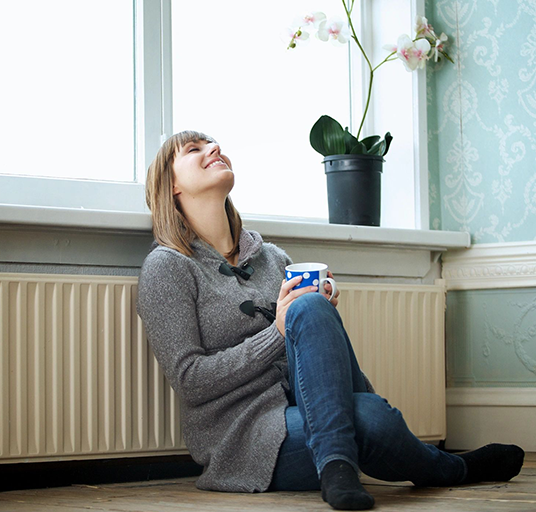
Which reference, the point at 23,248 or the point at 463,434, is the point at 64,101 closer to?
the point at 23,248

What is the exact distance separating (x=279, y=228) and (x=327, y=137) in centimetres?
37

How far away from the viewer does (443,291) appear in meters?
2.39

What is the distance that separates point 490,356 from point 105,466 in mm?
1201

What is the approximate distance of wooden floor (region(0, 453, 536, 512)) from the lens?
Answer: 1.39 m

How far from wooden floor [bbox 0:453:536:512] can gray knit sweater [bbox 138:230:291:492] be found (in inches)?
2.8

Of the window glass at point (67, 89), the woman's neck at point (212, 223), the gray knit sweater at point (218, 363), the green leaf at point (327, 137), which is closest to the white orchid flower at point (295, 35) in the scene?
the green leaf at point (327, 137)

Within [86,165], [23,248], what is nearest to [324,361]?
[23,248]

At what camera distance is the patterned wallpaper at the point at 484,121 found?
2.37m

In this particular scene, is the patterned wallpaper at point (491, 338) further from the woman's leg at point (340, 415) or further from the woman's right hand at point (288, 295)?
the woman's right hand at point (288, 295)

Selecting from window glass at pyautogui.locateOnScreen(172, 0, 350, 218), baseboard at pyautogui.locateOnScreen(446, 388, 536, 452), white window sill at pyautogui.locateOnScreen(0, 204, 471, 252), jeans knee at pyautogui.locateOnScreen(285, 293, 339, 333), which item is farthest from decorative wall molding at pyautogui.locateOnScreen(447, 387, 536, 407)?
jeans knee at pyautogui.locateOnScreen(285, 293, 339, 333)

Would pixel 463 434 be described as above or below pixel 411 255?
below

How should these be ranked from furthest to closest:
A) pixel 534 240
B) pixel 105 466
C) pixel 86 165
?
pixel 534 240 → pixel 86 165 → pixel 105 466

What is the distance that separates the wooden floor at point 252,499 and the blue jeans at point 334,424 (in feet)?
0.15

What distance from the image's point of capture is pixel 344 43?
2.38 metres
